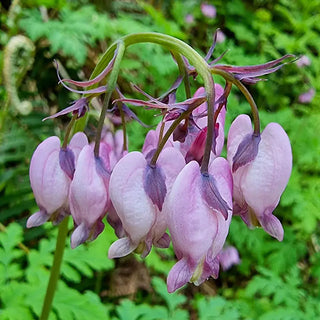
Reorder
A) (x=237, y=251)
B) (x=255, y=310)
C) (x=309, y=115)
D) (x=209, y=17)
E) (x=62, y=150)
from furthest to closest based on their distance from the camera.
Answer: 1. (x=209, y=17)
2. (x=309, y=115)
3. (x=237, y=251)
4. (x=255, y=310)
5. (x=62, y=150)

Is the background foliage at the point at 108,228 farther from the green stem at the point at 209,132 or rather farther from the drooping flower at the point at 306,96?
the green stem at the point at 209,132

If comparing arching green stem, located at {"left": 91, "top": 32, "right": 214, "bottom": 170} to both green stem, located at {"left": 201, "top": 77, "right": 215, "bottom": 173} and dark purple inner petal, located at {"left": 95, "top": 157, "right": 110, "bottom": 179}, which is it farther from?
dark purple inner petal, located at {"left": 95, "top": 157, "right": 110, "bottom": 179}

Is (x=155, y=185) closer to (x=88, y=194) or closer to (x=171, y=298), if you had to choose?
(x=88, y=194)

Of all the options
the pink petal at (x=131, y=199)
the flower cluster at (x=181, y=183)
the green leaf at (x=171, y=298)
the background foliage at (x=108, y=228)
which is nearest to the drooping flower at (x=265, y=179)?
the flower cluster at (x=181, y=183)

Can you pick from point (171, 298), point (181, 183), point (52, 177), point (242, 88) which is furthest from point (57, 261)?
point (171, 298)

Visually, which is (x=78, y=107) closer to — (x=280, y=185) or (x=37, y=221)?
(x=37, y=221)

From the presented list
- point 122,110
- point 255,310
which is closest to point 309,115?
point 255,310
